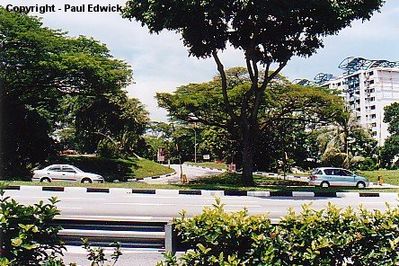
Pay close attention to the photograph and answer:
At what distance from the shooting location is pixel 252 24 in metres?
9.48

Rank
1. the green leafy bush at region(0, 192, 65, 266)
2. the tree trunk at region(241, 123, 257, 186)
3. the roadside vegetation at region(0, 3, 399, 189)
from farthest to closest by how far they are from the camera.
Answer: the tree trunk at region(241, 123, 257, 186)
the roadside vegetation at region(0, 3, 399, 189)
the green leafy bush at region(0, 192, 65, 266)

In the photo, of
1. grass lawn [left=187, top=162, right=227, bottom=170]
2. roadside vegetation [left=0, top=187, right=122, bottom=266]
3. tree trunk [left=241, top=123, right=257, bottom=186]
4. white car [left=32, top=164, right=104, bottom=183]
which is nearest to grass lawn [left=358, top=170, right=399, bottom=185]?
tree trunk [left=241, top=123, right=257, bottom=186]

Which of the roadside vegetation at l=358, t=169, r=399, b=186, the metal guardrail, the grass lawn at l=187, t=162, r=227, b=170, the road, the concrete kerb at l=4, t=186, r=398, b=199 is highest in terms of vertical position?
the grass lawn at l=187, t=162, r=227, b=170

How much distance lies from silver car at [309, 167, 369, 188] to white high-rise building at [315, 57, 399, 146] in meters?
1.92

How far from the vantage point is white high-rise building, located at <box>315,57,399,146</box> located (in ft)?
30.7

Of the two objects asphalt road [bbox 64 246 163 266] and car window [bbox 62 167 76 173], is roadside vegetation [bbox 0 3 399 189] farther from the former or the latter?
asphalt road [bbox 64 246 163 266]

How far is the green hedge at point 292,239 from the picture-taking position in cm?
202

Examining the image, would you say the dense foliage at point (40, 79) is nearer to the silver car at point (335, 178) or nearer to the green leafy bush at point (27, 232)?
the silver car at point (335, 178)

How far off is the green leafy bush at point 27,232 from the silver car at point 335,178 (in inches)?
393

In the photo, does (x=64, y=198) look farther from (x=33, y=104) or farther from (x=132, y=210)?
(x=33, y=104)

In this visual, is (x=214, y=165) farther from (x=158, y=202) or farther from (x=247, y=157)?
(x=158, y=202)

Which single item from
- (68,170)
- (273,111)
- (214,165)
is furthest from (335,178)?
(68,170)

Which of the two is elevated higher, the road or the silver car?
the silver car

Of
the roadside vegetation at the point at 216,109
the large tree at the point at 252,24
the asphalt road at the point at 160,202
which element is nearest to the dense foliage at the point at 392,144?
the roadside vegetation at the point at 216,109
